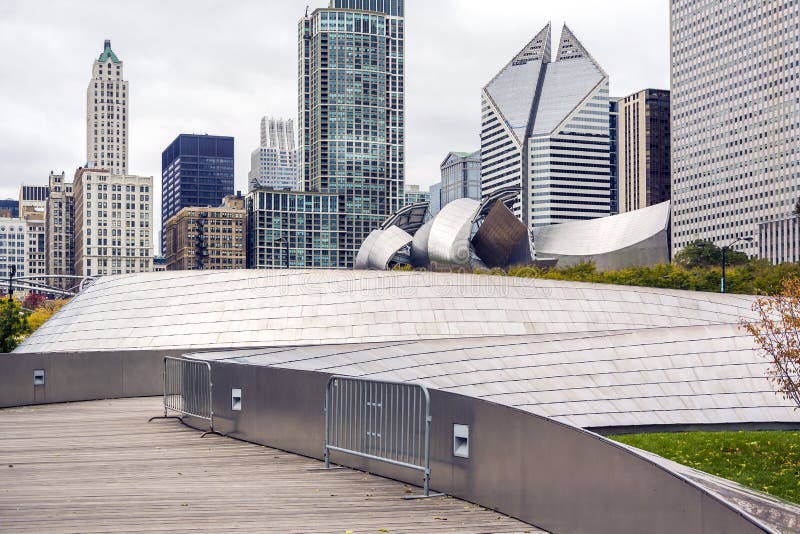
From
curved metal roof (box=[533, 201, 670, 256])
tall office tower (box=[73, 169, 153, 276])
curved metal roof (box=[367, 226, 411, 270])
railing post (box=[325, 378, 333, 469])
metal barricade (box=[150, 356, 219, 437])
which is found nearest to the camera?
railing post (box=[325, 378, 333, 469])

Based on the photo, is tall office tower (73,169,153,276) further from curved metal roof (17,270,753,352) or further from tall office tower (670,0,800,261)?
curved metal roof (17,270,753,352)

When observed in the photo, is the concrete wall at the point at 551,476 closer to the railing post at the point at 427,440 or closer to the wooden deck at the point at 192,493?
the railing post at the point at 427,440

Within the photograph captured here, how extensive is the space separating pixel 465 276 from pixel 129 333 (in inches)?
510

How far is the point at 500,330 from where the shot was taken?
1367 inches

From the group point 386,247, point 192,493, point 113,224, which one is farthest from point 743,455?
point 113,224

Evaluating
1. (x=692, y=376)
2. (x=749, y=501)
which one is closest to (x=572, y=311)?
(x=692, y=376)

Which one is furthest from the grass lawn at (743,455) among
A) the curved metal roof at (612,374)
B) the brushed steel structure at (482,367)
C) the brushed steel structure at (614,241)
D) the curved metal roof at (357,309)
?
the brushed steel structure at (614,241)

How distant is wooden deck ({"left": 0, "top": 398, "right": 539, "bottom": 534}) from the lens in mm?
7977

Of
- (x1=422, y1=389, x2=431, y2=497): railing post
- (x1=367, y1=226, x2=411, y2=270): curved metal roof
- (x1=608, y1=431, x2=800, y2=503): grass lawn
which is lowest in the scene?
(x1=608, y1=431, x2=800, y2=503): grass lawn

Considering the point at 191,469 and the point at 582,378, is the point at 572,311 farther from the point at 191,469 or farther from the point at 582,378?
the point at 191,469

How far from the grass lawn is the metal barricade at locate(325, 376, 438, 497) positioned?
6185 millimetres

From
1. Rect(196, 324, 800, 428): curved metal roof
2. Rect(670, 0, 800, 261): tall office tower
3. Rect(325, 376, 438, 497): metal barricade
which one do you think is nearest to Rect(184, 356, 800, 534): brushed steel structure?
Rect(325, 376, 438, 497): metal barricade

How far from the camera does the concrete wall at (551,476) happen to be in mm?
6352

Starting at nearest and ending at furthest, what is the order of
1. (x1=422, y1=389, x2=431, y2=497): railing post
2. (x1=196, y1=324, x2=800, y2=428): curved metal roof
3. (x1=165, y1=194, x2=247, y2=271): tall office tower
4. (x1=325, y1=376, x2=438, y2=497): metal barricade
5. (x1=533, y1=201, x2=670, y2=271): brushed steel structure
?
1. (x1=422, y1=389, x2=431, y2=497): railing post
2. (x1=325, y1=376, x2=438, y2=497): metal barricade
3. (x1=196, y1=324, x2=800, y2=428): curved metal roof
4. (x1=533, y1=201, x2=670, y2=271): brushed steel structure
5. (x1=165, y1=194, x2=247, y2=271): tall office tower
